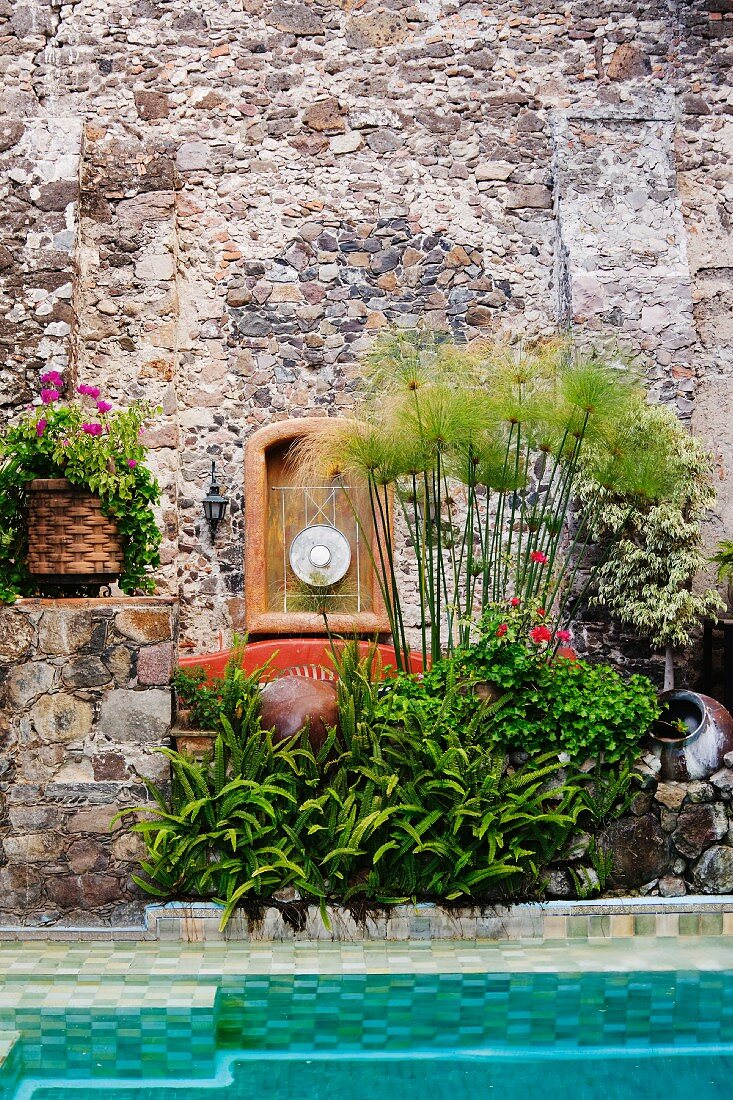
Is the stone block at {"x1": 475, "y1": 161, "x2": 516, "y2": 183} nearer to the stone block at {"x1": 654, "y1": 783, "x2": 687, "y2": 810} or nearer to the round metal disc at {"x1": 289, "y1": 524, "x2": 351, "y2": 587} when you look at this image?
the round metal disc at {"x1": 289, "y1": 524, "x2": 351, "y2": 587}

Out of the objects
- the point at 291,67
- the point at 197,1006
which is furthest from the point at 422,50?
the point at 197,1006

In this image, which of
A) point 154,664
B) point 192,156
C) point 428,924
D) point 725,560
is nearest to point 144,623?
point 154,664

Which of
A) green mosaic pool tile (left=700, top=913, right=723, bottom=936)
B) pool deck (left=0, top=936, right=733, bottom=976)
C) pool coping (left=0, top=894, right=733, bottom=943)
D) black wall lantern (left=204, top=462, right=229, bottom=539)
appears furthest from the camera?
black wall lantern (left=204, top=462, right=229, bottom=539)

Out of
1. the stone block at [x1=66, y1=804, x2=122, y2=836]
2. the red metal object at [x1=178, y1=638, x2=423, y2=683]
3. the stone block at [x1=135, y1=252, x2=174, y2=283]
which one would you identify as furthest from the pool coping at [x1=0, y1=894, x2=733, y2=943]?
the stone block at [x1=135, y1=252, x2=174, y2=283]

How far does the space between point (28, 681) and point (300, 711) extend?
42.5 inches

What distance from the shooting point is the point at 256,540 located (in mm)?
6906

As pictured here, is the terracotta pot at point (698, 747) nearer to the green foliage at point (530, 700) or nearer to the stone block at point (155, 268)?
the green foliage at point (530, 700)

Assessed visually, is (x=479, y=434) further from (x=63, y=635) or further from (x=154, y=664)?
(x=63, y=635)

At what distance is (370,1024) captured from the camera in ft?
9.77

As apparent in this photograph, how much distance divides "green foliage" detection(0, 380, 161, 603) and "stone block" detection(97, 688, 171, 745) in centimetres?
47

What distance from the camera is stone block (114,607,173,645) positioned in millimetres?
4117

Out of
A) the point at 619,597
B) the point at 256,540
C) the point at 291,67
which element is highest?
the point at 291,67

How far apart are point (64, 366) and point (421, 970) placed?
4546 mm

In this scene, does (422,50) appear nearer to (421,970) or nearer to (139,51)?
(139,51)
